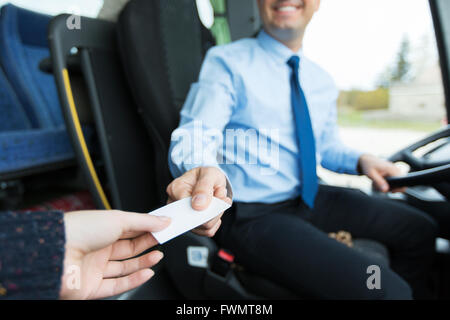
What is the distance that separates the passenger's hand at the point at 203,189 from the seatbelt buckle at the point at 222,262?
0.37m

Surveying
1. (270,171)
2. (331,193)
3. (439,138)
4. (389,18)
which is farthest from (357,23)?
(439,138)

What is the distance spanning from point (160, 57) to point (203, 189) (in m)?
0.42

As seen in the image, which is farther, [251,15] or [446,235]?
[446,235]

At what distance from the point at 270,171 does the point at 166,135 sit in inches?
10.2

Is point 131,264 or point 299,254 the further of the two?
point 299,254

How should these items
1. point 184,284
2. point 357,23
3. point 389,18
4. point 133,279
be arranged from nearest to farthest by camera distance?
point 133,279 < point 357,23 < point 389,18 < point 184,284

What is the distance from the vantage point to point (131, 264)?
38 centimetres

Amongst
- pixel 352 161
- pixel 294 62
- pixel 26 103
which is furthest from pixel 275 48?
pixel 26 103

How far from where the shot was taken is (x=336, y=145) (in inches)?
40.1

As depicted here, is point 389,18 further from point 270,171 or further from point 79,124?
point 79,124

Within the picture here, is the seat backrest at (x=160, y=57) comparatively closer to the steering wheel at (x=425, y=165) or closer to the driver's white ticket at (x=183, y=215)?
the driver's white ticket at (x=183, y=215)

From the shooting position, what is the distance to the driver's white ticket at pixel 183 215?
0.96ft

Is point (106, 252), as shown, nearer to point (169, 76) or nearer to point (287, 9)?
point (169, 76)

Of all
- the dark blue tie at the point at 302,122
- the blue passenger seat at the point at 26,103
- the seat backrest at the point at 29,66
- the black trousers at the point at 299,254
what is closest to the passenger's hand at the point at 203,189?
the black trousers at the point at 299,254
